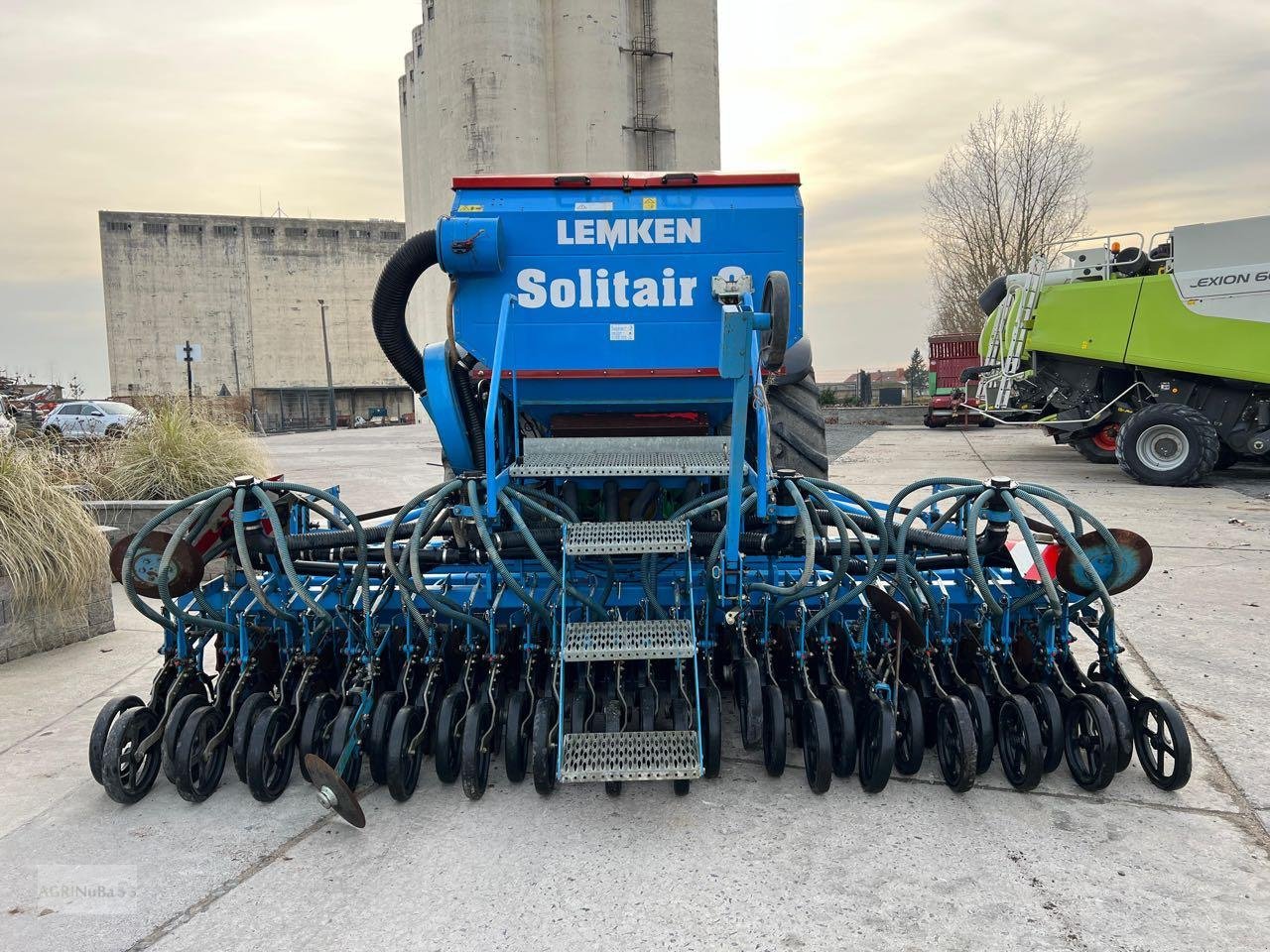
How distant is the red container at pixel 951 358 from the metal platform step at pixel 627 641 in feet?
69.6

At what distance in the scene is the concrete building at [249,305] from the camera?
2014 inches

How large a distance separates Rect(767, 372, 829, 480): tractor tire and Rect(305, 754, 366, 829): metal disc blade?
372 cm

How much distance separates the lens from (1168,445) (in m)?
11.4

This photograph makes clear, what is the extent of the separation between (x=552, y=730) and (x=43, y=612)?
12.1 feet

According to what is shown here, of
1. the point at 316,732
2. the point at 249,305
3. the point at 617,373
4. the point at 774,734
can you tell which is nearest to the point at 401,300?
the point at 617,373

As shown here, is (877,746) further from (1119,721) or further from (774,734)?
(1119,721)

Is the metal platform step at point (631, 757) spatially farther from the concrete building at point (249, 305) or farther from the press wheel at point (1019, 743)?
the concrete building at point (249, 305)

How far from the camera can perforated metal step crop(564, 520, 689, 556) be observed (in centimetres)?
339

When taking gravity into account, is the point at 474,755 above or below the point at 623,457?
below

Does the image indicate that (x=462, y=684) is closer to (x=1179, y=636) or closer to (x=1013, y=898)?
(x=1013, y=898)

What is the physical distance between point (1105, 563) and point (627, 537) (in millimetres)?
1951

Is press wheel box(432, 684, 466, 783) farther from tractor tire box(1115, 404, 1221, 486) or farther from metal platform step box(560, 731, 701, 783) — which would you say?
tractor tire box(1115, 404, 1221, 486)

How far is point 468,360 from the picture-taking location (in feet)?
14.6

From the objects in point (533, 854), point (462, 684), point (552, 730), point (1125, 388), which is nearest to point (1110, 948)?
point (533, 854)
